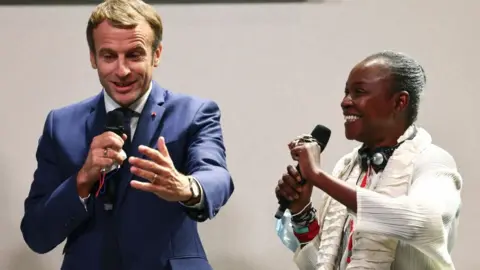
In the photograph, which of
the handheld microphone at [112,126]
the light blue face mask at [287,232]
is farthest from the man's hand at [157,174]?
the light blue face mask at [287,232]

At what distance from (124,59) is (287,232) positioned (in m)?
0.52

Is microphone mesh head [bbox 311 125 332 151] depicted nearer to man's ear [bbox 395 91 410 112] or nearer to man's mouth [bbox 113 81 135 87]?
man's ear [bbox 395 91 410 112]

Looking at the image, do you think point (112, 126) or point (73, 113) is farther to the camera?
point (73, 113)

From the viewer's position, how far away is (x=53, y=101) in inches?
81.7

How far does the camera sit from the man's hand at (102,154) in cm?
128

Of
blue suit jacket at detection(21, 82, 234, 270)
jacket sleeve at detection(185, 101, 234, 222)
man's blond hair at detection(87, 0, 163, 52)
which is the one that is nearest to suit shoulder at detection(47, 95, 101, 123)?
blue suit jacket at detection(21, 82, 234, 270)

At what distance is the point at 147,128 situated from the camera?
1422 millimetres

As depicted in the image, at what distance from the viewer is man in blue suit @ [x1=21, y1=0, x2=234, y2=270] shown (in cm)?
139

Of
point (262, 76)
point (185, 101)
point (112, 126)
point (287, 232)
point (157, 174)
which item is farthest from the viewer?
point (262, 76)

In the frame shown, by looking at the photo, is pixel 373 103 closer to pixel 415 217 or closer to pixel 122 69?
pixel 415 217

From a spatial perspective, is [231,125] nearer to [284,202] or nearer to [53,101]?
[53,101]

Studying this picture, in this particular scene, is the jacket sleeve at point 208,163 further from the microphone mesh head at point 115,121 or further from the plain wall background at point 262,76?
the plain wall background at point 262,76

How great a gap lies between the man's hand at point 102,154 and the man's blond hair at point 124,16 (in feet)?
0.78

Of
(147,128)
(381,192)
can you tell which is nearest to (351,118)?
(381,192)
